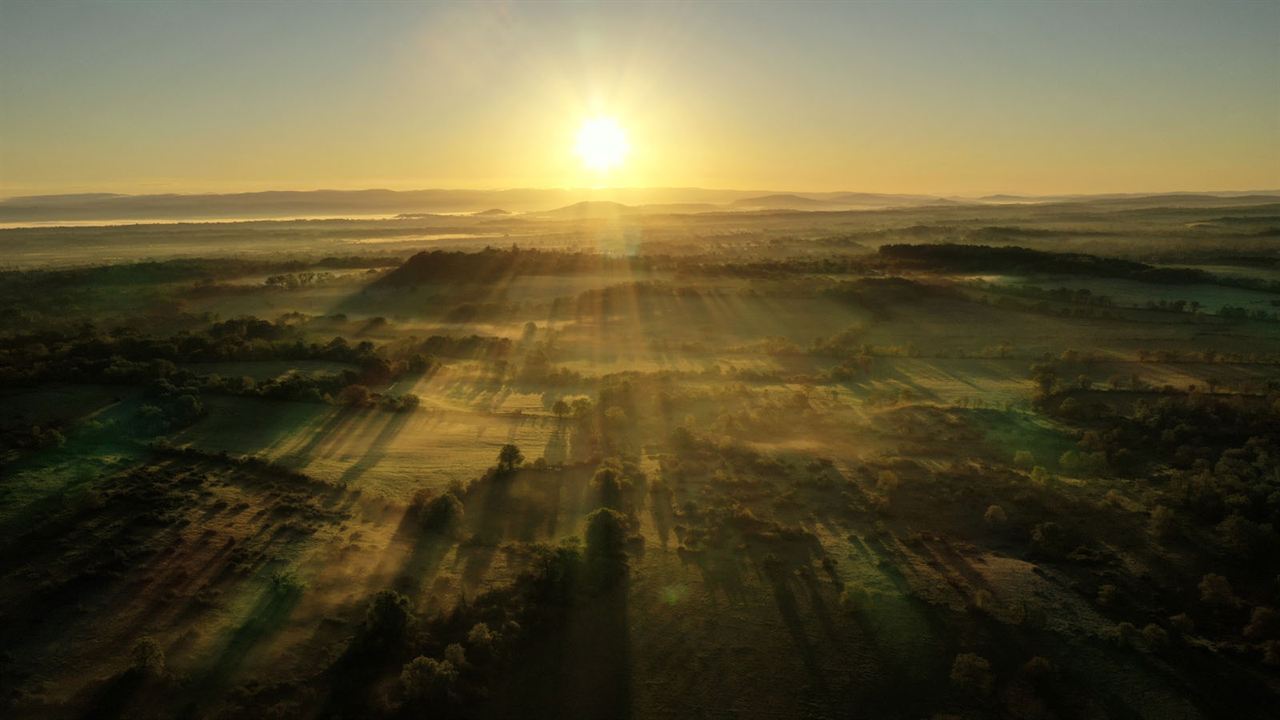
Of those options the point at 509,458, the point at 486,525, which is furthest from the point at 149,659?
the point at 509,458

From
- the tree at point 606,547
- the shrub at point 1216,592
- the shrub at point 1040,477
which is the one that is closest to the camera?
the shrub at point 1216,592

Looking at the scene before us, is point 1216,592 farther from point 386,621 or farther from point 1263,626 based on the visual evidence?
point 386,621

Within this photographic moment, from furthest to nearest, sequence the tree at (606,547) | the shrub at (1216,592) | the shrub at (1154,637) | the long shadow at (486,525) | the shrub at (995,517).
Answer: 1. the shrub at (995,517)
2. the long shadow at (486,525)
3. the tree at (606,547)
4. the shrub at (1216,592)
5. the shrub at (1154,637)

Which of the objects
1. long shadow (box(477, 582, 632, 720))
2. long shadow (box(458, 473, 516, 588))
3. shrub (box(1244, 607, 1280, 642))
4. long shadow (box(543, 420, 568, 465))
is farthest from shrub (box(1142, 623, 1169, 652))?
long shadow (box(543, 420, 568, 465))

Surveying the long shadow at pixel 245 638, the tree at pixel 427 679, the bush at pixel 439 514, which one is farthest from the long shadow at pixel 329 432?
the tree at pixel 427 679

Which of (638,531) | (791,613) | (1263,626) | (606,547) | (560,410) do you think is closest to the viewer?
(1263,626)

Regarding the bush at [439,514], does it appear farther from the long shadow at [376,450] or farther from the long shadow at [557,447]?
the long shadow at [557,447]

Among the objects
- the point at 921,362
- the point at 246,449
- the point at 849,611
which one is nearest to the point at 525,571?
the point at 849,611
